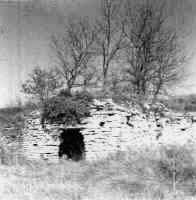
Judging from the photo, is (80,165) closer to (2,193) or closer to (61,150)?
(61,150)

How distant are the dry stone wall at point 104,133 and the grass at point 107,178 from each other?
389 mm

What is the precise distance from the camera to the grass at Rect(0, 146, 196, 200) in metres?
6.50

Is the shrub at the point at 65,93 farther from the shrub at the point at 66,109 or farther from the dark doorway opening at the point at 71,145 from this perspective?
the dark doorway opening at the point at 71,145

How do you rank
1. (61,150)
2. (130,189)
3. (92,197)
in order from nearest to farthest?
(92,197)
(130,189)
(61,150)

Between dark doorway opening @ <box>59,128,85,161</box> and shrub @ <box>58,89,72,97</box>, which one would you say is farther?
dark doorway opening @ <box>59,128,85,161</box>

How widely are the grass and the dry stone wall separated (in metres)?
0.39

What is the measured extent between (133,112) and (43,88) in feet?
31.1

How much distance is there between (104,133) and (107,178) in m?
2.33

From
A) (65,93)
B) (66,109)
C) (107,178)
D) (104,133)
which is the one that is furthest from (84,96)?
(107,178)

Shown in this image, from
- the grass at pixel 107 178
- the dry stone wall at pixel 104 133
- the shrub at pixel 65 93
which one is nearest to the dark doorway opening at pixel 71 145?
the dry stone wall at pixel 104 133

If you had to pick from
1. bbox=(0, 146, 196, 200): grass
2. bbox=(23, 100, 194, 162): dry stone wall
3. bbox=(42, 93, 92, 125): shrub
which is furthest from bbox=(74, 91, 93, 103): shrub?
bbox=(0, 146, 196, 200): grass

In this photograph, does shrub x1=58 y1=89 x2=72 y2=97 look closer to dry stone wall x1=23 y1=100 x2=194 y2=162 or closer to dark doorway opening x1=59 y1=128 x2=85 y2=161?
dry stone wall x1=23 y1=100 x2=194 y2=162

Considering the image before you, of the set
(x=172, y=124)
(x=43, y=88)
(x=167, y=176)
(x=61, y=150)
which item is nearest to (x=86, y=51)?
(x=43, y=88)

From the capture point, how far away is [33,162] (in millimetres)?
10266
